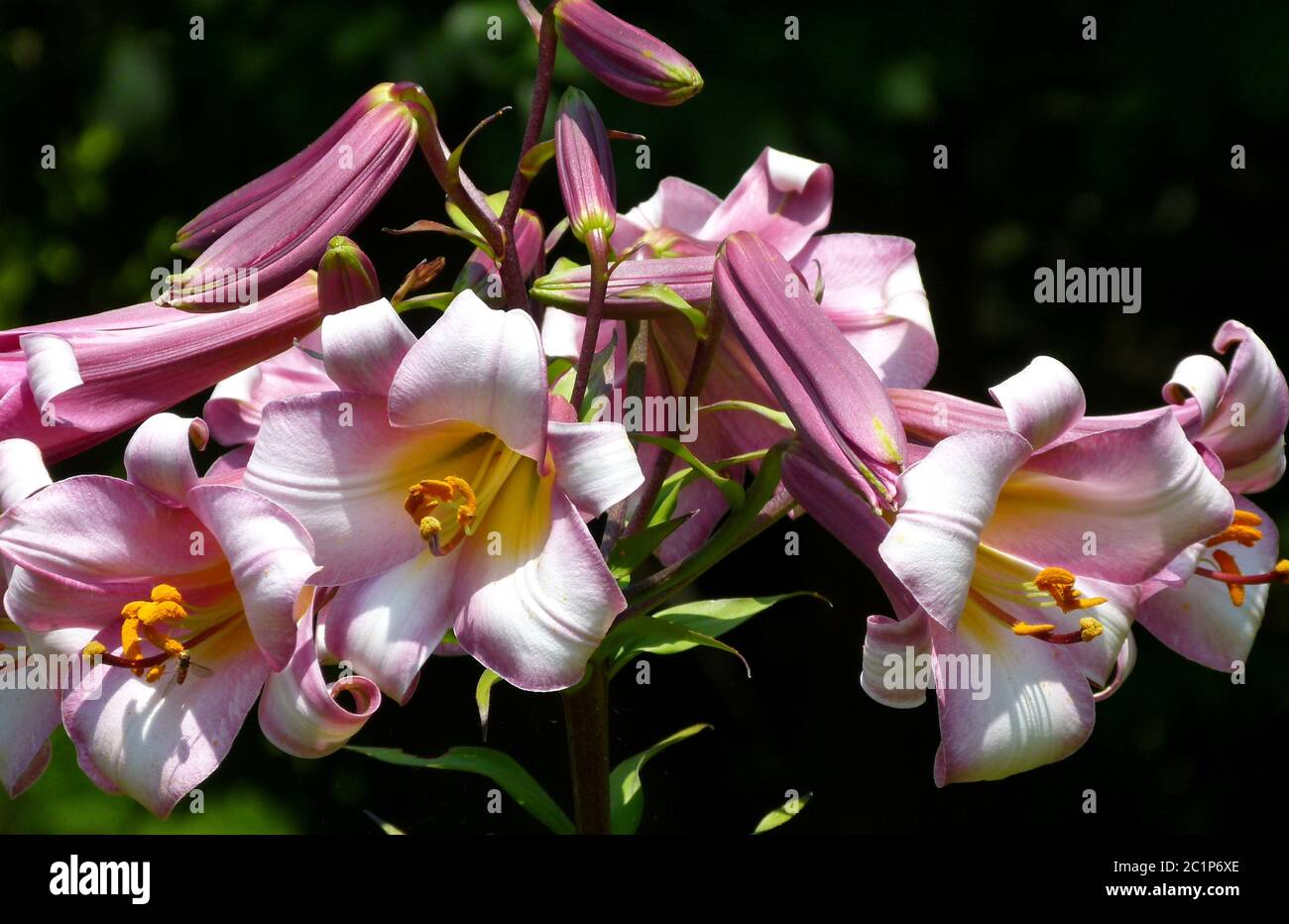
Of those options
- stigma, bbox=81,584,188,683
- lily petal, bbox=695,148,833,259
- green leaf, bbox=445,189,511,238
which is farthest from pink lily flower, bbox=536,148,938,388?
stigma, bbox=81,584,188,683

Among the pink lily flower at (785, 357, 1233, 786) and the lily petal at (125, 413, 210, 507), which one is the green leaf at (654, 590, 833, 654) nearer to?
the pink lily flower at (785, 357, 1233, 786)

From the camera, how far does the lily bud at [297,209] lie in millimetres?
760

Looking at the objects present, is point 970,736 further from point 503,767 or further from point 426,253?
point 426,253

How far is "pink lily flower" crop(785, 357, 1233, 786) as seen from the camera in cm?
70

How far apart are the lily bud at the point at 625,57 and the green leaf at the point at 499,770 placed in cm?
49

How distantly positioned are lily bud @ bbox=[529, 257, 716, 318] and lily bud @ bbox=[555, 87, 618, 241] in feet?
0.13

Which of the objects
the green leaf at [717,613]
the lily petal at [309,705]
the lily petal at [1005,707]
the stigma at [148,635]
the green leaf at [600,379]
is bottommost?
the green leaf at [717,613]

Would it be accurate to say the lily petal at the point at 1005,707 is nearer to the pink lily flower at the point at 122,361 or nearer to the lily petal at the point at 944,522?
the lily petal at the point at 944,522

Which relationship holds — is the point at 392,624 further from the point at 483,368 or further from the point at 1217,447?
the point at 1217,447

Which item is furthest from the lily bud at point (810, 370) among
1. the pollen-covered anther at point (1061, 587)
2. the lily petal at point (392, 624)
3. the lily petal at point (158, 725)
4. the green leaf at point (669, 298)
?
the lily petal at point (158, 725)

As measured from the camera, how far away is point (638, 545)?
0.88 meters

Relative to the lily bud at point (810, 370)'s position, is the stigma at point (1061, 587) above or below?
below

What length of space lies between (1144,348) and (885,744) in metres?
0.78
